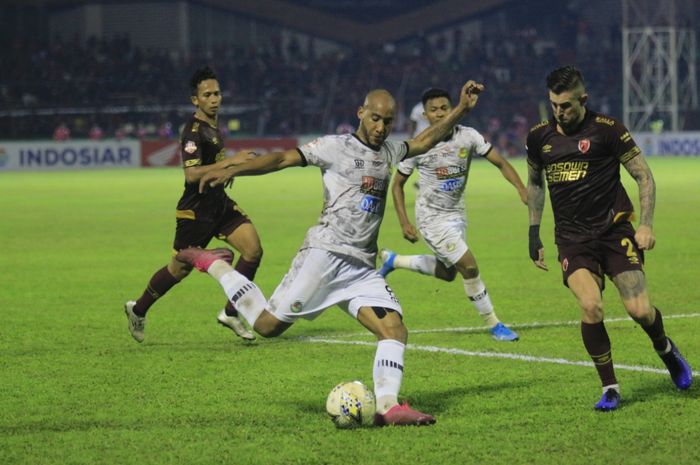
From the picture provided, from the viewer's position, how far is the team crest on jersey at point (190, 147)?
10367 mm

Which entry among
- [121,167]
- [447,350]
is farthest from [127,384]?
[121,167]

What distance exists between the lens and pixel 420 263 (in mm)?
12609

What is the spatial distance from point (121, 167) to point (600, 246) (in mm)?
43179

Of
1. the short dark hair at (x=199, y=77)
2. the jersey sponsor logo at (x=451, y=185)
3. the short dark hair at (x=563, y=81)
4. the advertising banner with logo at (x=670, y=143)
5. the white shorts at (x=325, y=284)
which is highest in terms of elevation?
the short dark hair at (x=199, y=77)

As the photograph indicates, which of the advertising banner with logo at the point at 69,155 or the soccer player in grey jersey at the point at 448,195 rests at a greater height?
the soccer player in grey jersey at the point at 448,195

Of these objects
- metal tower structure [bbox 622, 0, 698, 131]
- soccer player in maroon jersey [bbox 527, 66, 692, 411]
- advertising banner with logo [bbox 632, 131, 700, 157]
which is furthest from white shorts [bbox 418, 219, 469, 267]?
advertising banner with logo [bbox 632, 131, 700, 157]

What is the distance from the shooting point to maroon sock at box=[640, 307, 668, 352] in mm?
7859

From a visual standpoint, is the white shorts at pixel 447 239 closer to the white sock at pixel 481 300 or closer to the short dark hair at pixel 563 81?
the white sock at pixel 481 300

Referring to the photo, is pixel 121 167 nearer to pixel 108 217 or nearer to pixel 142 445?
pixel 108 217

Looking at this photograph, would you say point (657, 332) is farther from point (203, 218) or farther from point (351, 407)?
point (203, 218)

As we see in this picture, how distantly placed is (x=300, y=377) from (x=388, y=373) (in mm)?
1702

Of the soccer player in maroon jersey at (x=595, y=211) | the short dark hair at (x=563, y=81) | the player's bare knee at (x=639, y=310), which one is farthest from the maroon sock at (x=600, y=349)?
the short dark hair at (x=563, y=81)

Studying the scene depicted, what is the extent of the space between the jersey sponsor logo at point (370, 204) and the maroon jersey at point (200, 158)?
279 cm

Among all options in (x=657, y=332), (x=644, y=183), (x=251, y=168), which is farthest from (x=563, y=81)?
(x=251, y=168)
